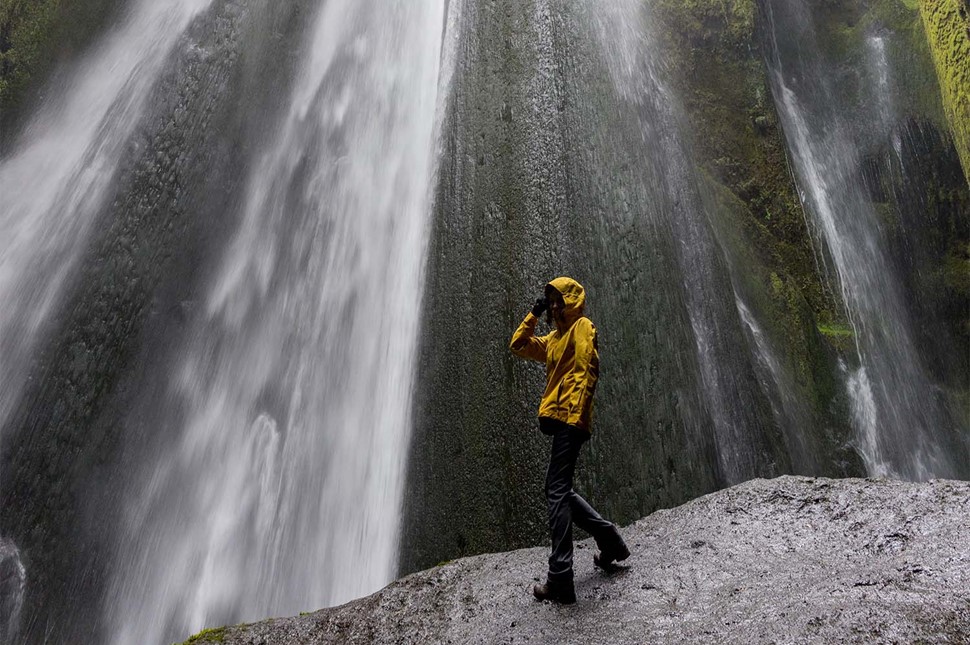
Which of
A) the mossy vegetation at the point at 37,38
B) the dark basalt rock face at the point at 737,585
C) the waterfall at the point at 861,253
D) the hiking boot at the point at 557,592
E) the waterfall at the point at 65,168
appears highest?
the mossy vegetation at the point at 37,38

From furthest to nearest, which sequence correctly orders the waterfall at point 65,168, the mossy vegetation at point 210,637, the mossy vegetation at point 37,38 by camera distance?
the mossy vegetation at point 37,38 → the waterfall at point 65,168 → the mossy vegetation at point 210,637

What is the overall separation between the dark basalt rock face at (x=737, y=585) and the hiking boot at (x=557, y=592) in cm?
6

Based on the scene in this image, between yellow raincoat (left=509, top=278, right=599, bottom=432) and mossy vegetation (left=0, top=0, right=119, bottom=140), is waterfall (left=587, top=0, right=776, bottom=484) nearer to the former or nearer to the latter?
yellow raincoat (left=509, top=278, right=599, bottom=432)

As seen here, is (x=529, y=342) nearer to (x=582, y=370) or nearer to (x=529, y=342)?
(x=529, y=342)

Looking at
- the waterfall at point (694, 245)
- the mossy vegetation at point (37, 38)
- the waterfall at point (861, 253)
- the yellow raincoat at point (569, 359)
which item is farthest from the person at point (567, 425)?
the mossy vegetation at point (37, 38)

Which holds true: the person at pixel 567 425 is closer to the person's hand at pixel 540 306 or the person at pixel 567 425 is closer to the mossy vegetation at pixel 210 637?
the person's hand at pixel 540 306

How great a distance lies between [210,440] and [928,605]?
25.4 ft

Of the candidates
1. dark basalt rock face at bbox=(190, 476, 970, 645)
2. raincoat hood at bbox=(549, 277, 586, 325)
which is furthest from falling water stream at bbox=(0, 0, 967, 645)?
raincoat hood at bbox=(549, 277, 586, 325)

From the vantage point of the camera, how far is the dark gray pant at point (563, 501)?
3.93m

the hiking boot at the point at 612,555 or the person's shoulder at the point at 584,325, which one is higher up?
the person's shoulder at the point at 584,325

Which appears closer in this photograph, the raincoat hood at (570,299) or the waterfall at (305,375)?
the raincoat hood at (570,299)

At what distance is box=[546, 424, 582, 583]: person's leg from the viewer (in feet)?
13.0

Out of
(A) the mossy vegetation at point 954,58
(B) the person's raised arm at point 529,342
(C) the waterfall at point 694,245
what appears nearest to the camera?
(B) the person's raised arm at point 529,342

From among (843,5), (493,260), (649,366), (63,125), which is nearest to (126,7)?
(63,125)
